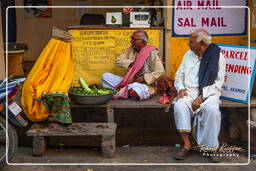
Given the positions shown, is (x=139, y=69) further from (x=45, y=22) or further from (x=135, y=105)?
(x=45, y=22)

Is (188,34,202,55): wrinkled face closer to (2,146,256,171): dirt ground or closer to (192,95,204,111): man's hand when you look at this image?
(192,95,204,111): man's hand

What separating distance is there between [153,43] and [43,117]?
2077mm

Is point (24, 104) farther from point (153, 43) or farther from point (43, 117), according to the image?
point (153, 43)

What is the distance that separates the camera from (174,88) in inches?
221

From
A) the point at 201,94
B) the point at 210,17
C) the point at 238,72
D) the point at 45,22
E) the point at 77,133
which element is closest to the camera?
the point at 77,133

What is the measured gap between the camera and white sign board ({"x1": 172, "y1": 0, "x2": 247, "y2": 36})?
5.89 metres

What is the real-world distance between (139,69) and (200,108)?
1.07 metres

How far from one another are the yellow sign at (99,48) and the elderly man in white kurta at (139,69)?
14.9 inches

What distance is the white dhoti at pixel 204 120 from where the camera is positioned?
4652 mm

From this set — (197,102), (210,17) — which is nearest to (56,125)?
(197,102)

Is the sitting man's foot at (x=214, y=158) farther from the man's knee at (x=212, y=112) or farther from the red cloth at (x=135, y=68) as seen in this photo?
the red cloth at (x=135, y=68)

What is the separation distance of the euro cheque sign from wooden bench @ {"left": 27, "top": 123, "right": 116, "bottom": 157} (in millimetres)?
1650

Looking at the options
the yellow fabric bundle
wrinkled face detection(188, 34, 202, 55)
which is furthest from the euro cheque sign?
the yellow fabric bundle

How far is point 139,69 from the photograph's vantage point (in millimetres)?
5441
